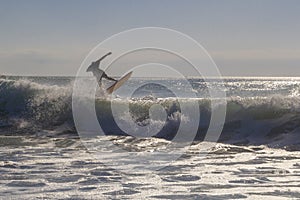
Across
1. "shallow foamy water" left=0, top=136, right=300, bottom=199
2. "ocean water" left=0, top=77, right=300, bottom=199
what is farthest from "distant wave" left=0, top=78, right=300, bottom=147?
"shallow foamy water" left=0, top=136, right=300, bottom=199

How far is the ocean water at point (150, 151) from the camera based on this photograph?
25.1 ft

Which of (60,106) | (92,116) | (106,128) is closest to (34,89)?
(60,106)

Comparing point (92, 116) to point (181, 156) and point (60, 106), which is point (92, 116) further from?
point (181, 156)

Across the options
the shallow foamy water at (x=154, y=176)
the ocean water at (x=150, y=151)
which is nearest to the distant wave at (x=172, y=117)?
the ocean water at (x=150, y=151)

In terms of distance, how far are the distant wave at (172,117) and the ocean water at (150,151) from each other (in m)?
0.03

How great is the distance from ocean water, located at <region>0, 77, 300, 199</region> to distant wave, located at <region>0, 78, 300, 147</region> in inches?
1.3

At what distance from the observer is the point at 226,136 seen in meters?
15.5

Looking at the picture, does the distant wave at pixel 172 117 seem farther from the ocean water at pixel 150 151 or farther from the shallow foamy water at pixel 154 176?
the shallow foamy water at pixel 154 176

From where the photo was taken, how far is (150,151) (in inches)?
472

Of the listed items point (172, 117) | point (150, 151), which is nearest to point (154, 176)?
point (150, 151)

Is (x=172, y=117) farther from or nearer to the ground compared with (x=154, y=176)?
farther from the ground

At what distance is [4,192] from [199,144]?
6.85 meters

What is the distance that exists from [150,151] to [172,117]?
639 centimetres

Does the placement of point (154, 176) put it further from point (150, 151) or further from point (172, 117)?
point (172, 117)
